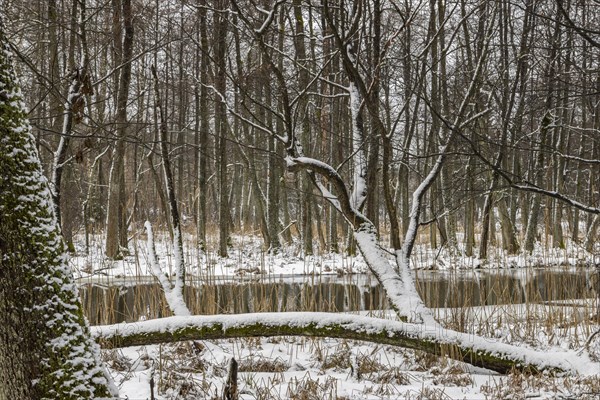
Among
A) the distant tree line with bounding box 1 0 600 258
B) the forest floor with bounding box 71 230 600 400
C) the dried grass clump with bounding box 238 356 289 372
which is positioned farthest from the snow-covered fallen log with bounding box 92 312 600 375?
the distant tree line with bounding box 1 0 600 258

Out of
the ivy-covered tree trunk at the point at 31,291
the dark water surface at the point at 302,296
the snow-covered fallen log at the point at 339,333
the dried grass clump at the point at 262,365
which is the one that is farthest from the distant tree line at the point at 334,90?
the dried grass clump at the point at 262,365

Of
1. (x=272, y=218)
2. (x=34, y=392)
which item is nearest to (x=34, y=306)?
(x=34, y=392)

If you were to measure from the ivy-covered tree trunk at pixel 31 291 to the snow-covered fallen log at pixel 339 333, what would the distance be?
80.4 inches

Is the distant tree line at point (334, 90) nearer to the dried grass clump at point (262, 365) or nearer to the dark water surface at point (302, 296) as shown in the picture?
the dark water surface at point (302, 296)

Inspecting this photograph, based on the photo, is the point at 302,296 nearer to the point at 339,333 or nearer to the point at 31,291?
the point at 339,333

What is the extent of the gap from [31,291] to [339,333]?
2.61 metres

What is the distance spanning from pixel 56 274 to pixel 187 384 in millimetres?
2131

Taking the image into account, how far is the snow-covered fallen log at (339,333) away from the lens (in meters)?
3.80

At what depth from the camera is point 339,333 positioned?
389 centimetres

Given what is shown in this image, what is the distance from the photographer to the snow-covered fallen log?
12.5 ft

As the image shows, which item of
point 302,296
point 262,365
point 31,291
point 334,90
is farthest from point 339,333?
point 334,90

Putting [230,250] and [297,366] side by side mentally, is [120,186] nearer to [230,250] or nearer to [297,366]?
[230,250]

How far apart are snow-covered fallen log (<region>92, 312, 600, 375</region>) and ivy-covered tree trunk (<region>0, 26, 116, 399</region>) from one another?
2.04 meters

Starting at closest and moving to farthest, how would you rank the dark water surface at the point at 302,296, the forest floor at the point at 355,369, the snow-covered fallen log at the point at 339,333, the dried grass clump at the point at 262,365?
the forest floor at the point at 355,369
the snow-covered fallen log at the point at 339,333
the dried grass clump at the point at 262,365
the dark water surface at the point at 302,296
